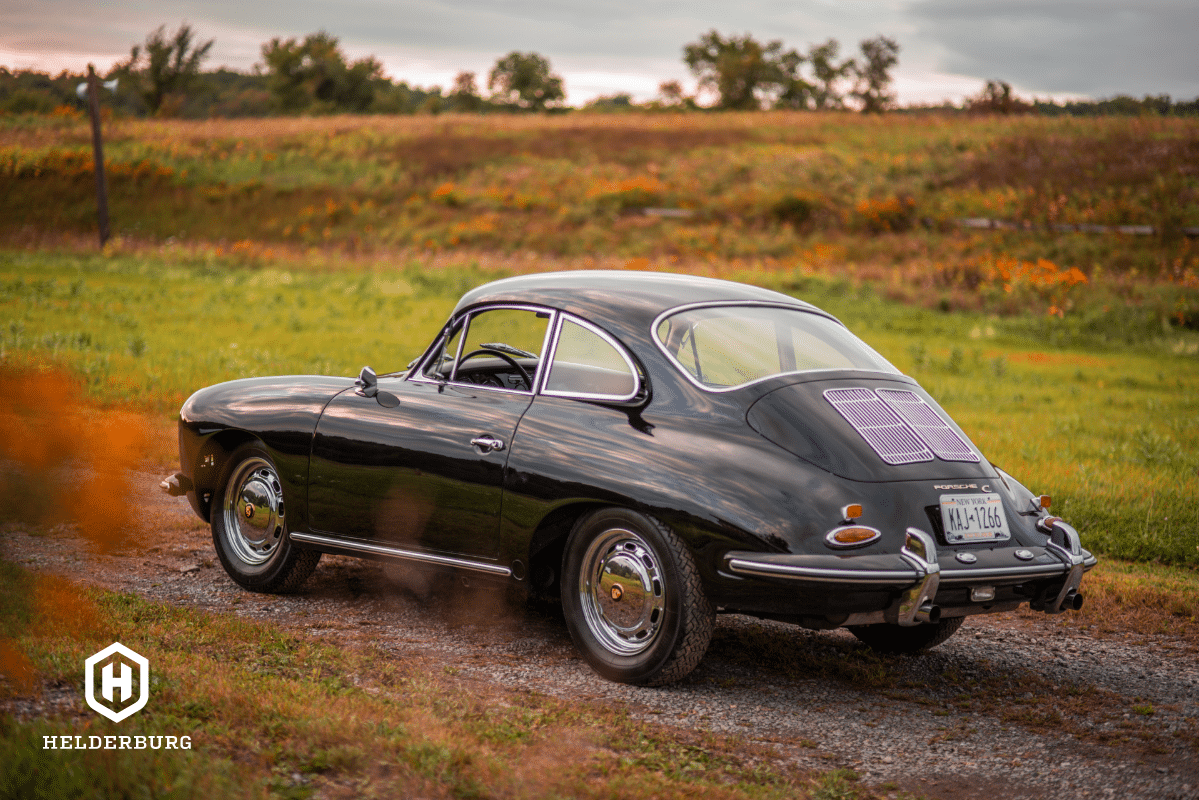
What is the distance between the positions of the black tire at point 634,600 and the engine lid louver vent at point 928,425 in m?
1.22

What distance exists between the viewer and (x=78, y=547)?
20.7 feet

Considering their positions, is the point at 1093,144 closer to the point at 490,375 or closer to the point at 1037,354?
the point at 1037,354

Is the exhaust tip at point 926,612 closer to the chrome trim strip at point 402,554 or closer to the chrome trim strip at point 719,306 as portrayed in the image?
the chrome trim strip at point 719,306

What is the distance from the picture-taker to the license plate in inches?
174

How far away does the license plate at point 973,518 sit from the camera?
14.5ft

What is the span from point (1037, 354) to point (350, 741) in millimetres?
17137

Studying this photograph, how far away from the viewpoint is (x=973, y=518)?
449 centimetres

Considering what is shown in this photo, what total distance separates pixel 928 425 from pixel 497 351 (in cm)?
237

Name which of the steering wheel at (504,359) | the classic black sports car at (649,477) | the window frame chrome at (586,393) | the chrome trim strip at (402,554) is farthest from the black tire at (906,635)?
the steering wheel at (504,359)

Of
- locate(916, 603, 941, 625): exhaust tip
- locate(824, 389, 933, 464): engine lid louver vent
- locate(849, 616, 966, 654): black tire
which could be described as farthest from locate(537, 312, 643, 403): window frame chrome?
locate(849, 616, 966, 654): black tire

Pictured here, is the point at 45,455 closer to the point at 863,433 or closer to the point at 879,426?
the point at 863,433

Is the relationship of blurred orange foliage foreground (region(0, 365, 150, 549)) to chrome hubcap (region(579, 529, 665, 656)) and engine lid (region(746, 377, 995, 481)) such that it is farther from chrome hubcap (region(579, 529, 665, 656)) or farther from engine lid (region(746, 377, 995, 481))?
engine lid (region(746, 377, 995, 481))

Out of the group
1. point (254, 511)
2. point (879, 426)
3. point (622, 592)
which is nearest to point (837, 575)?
point (879, 426)

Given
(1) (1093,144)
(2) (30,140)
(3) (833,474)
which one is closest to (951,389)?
(3) (833,474)
